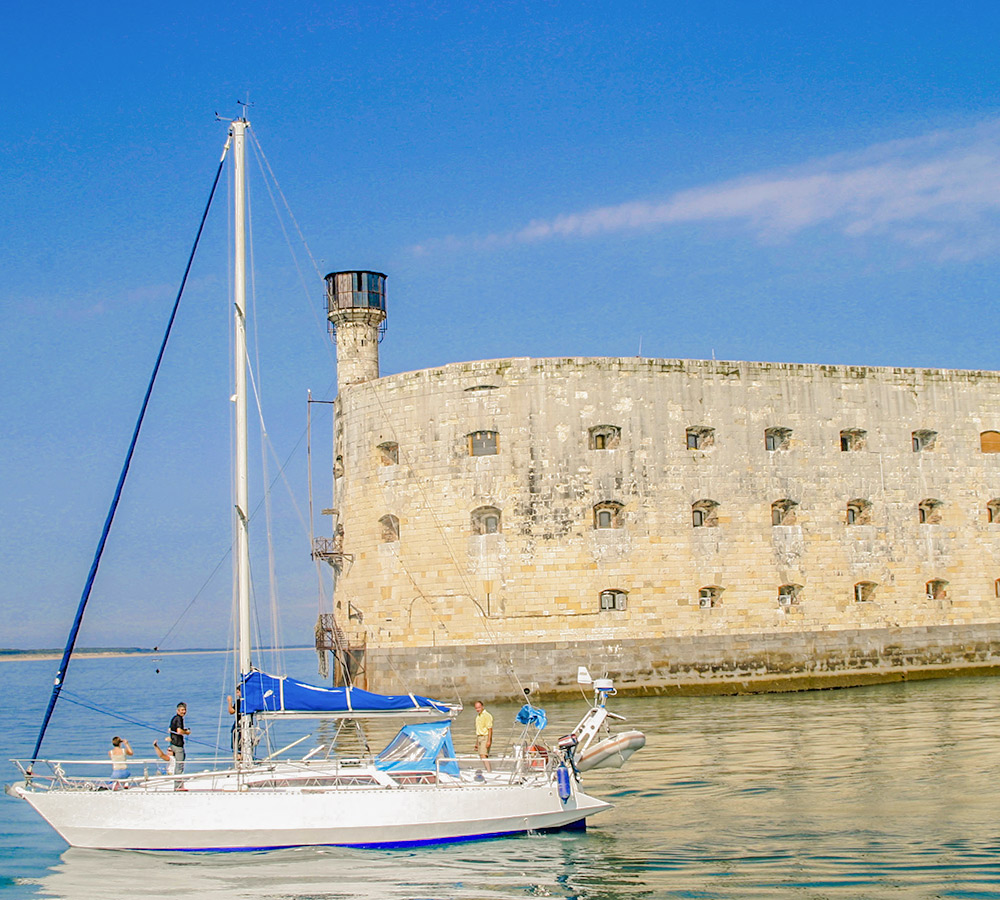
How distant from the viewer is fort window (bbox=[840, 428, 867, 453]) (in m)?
33.1

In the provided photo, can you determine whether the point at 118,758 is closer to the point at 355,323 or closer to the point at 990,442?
the point at 355,323

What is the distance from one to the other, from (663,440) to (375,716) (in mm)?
17235

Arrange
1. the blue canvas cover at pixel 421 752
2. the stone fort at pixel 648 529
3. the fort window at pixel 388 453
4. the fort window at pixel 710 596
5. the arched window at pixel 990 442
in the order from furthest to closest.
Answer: the arched window at pixel 990 442
the fort window at pixel 388 453
the fort window at pixel 710 596
the stone fort at pixel 648 529
the blue canvas cover at pixel 421 752

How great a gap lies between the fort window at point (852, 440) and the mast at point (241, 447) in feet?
70.0

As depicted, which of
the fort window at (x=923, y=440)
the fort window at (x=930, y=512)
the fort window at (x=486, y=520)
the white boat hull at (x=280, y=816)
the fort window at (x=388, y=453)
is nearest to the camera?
the white boat hull at (x=280, y=816)

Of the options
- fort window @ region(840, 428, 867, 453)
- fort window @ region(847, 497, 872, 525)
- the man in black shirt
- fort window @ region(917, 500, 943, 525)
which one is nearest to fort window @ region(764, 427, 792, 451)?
fort window @ region(840, 428, 867, 453)

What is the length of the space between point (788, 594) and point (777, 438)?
444 cm

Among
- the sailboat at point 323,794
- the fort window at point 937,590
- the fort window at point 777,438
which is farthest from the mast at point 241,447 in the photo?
the fort window at point 937,590

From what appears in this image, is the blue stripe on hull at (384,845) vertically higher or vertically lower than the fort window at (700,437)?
lower

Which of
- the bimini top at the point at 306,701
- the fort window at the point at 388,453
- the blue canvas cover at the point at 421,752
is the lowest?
the blue canvas cover at the point at 421,752

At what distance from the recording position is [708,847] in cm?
Result: 1303

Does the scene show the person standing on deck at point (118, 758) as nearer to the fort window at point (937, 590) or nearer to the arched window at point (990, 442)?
the fort window at point (937, 590)

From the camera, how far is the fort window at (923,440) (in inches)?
1332

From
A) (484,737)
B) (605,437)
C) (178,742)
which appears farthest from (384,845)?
(605,437)
